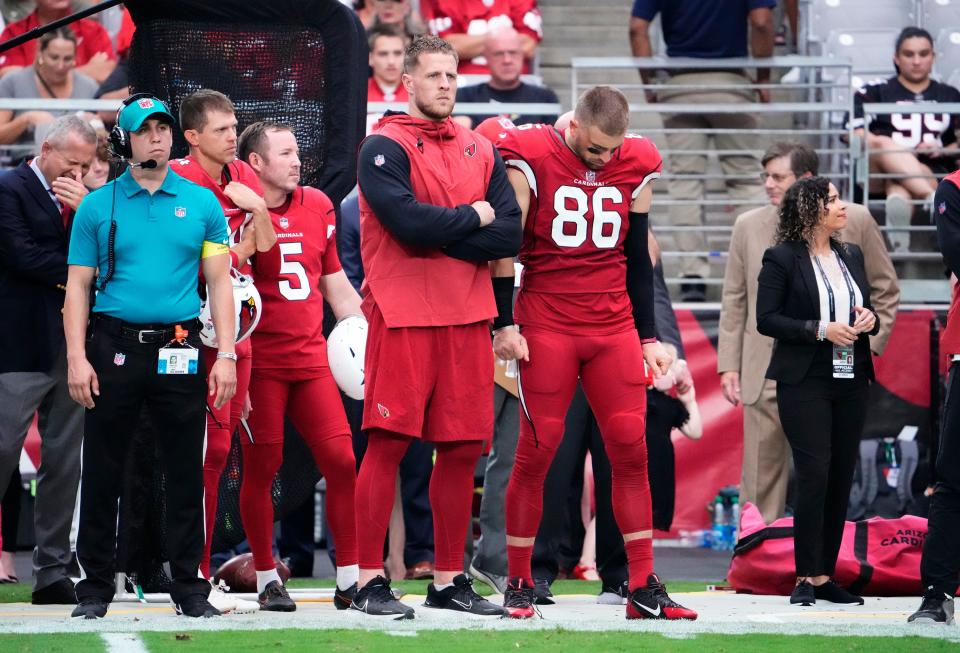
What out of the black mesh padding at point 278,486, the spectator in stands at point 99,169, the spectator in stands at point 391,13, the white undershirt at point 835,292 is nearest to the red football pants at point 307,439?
the black mesh padding at point 278,486

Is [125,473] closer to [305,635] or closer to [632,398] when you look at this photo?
[305,635]

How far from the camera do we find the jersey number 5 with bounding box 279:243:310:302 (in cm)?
642

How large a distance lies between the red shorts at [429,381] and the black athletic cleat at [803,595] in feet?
6.05

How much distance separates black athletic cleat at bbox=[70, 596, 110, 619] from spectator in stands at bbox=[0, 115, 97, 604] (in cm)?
118

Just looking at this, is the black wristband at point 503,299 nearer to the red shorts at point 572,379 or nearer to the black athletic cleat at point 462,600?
the red shorts at point 572,379

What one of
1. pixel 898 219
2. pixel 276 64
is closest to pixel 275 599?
pixel 276 64

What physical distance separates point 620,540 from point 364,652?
2.46 metres

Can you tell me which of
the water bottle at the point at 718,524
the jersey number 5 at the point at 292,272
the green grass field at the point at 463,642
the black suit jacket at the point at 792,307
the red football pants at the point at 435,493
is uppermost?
the jersey number 5 at the point at 292,272

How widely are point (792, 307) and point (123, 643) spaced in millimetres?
3459

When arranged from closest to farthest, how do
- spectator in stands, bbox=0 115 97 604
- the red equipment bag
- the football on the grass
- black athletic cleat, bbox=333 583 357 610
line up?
black athletic cleat, bbox=333 583 357 610, spectator in stands, bbox=0 115 97 604, the football on the grass, the red equipment bag

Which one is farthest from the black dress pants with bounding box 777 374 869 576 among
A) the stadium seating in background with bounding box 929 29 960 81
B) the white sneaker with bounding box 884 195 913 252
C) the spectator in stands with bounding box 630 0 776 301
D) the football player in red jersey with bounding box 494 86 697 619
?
the stadium seating in background with bounding box 929 29 960 81

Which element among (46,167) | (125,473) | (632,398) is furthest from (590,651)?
(46,167)

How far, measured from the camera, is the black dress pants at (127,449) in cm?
571

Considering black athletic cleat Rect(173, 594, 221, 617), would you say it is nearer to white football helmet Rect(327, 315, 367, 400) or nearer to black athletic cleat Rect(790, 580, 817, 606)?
white football helmet Rect(327, 315, 367, 400)
